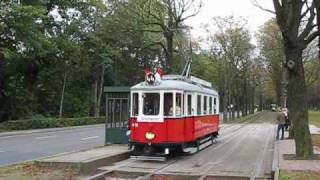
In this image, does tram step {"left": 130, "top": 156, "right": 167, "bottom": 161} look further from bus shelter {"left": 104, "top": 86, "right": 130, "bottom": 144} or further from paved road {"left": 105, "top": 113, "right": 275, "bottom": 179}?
bus shelter {"left": 104, "top": 86, "right": 130, "bottom": 144}

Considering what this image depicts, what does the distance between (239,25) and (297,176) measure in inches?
2393

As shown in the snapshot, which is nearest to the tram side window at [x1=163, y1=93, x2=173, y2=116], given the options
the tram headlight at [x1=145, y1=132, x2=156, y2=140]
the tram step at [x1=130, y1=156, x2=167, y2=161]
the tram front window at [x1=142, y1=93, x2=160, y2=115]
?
the tram front window at [x1=142, y1=93, x2=160, y2=115]

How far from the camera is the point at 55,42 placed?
50906mm

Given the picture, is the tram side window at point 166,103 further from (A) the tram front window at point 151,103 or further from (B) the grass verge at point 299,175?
(B) the grass verge at point 299,175

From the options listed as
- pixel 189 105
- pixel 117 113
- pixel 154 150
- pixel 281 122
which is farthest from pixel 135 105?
pixel 281 122

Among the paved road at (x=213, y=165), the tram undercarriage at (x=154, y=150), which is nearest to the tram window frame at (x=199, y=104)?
the paved road at (x=213, y=165)

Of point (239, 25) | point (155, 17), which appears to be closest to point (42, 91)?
point (155, 17)

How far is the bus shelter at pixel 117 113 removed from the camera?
24.1 metres

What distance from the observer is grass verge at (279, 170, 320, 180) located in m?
14.1

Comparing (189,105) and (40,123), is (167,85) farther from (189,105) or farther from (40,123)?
(40,123)

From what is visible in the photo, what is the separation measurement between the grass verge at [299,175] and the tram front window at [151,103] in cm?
609

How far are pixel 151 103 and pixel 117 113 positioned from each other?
4474mm

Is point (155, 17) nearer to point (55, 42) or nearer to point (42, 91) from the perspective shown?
point (55, 42)

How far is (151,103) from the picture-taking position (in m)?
20.3
